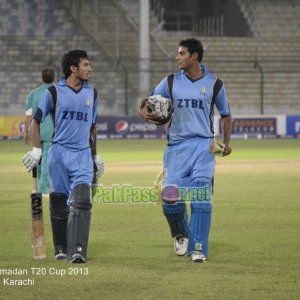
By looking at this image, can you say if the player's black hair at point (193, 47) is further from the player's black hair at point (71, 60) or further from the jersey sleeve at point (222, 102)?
the player's black hair at point (71, 60)

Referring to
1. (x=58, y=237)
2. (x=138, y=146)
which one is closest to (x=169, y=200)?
(x=58, y=237)

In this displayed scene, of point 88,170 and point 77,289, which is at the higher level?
point 88,170

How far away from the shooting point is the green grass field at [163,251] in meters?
9.03

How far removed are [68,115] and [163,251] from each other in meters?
1.91

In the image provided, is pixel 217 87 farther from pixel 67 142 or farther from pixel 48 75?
pixel 48 75

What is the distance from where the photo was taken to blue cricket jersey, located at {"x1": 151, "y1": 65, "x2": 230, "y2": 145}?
11.0 m

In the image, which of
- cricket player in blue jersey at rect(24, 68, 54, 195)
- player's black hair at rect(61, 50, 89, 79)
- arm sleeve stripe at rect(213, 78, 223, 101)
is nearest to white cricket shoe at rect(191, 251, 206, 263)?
arm sleeve stripe at rect(213, 78, 223, 101)

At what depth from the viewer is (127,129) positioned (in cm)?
4166

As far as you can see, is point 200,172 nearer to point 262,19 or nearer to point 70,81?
point 70,81

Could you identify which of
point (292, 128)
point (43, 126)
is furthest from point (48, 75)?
point (292, 128)

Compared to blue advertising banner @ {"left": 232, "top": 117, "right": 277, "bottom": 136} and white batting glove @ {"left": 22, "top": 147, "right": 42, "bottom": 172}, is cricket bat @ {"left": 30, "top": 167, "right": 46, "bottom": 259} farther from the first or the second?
blue advertising banner @ {"left": 232, "top": 117, "right": 277, "bottom": 136}

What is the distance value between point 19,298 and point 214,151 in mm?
3178

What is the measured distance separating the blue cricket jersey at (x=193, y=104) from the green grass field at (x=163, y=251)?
4.32ft

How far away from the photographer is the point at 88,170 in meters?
10.8
